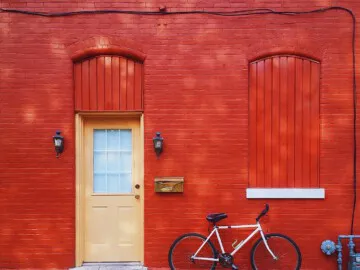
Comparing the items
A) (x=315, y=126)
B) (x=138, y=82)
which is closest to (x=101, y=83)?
(x=138, y=82)

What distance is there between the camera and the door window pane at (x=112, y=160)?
20.9ft

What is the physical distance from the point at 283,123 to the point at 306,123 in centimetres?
37

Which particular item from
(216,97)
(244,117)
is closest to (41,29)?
(216,97)

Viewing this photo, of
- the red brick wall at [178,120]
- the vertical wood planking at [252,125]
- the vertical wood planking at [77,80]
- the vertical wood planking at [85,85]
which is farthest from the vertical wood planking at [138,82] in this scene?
the vertical wood planking at [252,125]

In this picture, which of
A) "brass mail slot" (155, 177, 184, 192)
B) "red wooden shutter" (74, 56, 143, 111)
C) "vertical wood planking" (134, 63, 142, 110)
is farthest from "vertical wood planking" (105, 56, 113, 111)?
"brass mail slot" (155, 177, 184, 192)

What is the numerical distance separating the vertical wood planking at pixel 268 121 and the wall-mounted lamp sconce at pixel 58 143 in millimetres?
3240

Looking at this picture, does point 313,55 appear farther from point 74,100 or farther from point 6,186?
point 6,186

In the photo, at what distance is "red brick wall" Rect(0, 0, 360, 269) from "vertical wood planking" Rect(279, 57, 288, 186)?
331mm

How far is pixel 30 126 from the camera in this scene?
609 cm

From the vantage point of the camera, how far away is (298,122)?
6.18 metres

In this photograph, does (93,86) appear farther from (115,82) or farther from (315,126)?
(315,126)

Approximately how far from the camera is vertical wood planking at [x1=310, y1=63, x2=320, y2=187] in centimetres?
616

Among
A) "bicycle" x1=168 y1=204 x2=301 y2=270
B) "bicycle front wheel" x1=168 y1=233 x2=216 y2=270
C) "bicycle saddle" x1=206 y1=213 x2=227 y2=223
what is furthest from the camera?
"bicycle front wheel" x1=168 y1=233 x2=216 y2=270

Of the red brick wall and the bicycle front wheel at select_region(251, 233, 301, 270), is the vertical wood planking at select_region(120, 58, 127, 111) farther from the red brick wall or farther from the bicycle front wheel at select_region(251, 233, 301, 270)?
the bicycle front wheel at select_region(251, 233, 301, 270)
